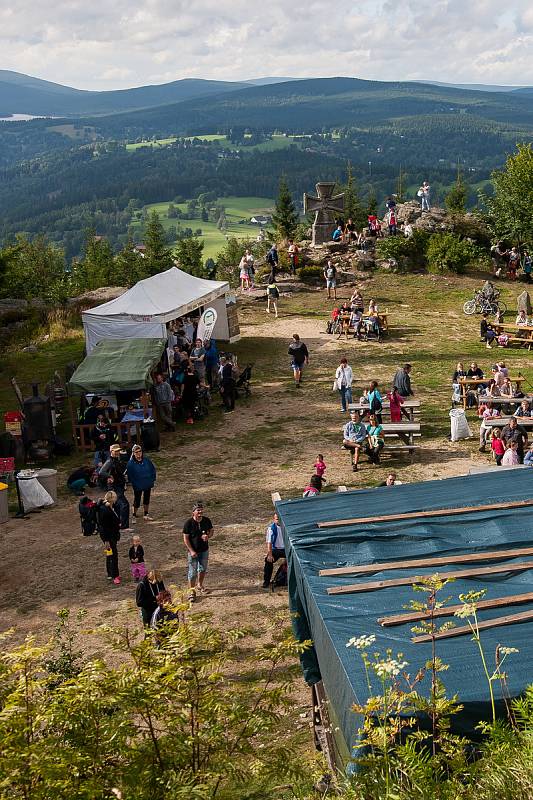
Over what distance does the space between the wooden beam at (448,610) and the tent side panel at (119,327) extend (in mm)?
13931

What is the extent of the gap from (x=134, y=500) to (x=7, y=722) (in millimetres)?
9453

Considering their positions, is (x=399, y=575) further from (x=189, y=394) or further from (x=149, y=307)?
(x=149, y=307)

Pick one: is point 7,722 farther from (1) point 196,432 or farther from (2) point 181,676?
(1) point 196,432

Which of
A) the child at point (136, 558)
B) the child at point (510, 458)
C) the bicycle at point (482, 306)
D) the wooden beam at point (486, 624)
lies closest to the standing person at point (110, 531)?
the child at point (136, 558)

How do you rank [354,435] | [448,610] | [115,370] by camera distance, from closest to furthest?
[448,610] < [354,435] < [115,370]

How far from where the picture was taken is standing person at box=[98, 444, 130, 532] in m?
12.4

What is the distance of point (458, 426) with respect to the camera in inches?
619

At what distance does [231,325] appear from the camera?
23.9 meters

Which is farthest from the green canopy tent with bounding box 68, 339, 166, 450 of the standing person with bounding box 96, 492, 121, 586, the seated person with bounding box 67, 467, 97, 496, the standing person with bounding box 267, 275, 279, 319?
the standing person with bounding box 267, 275, 279, 319

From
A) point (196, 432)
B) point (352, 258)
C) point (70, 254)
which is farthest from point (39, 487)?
point (70, 254)

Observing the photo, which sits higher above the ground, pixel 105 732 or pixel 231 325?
pixel 105 732

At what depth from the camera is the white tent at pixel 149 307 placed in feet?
63.6

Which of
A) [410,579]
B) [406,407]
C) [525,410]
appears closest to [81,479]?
[406,407]

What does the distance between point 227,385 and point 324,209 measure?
17297mm
